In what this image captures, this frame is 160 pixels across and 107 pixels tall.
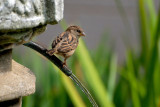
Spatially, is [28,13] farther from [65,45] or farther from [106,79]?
[106,79]

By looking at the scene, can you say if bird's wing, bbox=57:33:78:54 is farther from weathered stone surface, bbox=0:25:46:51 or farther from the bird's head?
weathered stone surface, bbox=0:25:46:51

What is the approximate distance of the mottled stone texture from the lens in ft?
2.85

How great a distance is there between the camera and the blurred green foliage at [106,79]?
90.2 inches

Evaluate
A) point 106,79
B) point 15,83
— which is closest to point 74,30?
point 15,83

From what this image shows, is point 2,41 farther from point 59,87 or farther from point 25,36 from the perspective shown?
point 59,87

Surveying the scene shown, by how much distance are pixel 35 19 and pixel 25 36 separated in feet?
0.19

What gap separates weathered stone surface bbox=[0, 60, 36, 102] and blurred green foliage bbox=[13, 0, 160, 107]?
41.6 inches

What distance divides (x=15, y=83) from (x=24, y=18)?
0.60 ft

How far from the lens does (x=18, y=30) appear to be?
0.91 m

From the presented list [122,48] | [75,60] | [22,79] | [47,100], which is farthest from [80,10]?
[22,79]

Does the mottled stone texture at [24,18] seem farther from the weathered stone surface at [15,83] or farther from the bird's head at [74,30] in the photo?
the bird's head at [74,30]

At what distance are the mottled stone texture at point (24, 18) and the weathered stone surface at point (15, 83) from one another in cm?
9

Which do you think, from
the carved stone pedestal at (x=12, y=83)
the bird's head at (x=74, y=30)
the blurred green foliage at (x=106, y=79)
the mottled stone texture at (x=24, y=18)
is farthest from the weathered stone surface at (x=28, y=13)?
the blurred green foliage at (x=106, y=79)

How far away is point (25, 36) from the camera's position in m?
0.97
